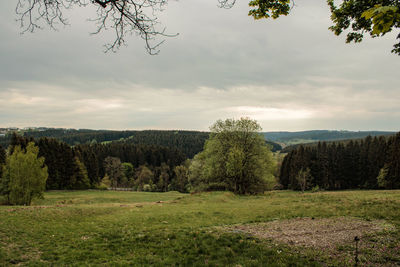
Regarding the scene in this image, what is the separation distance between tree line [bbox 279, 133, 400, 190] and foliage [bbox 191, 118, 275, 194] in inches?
1282

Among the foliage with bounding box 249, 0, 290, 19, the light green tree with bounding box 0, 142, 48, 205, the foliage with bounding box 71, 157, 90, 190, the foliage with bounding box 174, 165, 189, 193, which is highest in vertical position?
the foliage with bounding box 249, 0, 290, 19

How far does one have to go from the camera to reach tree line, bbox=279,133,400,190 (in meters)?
67.4

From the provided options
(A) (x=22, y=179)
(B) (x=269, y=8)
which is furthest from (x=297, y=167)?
(B) (x=269, y=8)

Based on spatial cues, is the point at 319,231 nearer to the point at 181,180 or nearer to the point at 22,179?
the point at 22,179

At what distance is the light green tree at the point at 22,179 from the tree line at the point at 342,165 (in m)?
63.5

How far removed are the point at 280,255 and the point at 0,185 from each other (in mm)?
41608

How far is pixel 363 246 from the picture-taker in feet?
28.4

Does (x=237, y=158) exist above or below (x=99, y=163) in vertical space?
above

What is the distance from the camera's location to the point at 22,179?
3112cm

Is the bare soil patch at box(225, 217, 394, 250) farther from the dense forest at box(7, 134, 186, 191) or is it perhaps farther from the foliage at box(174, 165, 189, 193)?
the foliage at box(174, 165, 189, 193)

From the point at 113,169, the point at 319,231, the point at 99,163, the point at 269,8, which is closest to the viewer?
the point at 269,8

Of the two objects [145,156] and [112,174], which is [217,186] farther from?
[145,156]

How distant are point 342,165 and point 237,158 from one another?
58.5 m

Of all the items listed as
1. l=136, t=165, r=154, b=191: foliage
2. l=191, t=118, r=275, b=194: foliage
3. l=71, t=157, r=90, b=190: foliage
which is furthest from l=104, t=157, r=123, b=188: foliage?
l=191, t=118, r=275, b=194: foliage
